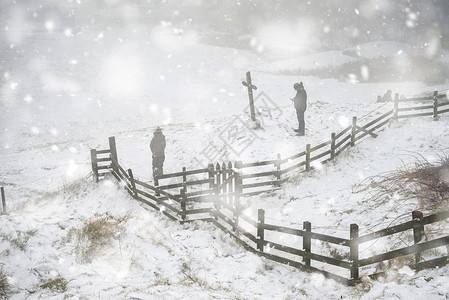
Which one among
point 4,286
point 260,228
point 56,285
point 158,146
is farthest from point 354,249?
point 158,146

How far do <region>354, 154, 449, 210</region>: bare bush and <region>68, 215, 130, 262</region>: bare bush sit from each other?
7038 millimetres

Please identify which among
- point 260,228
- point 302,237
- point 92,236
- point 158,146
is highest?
point 158,146

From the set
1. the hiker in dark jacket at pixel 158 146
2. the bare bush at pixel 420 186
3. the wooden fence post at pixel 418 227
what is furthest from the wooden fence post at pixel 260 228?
the hiker in dark jacket at pixel 158 146

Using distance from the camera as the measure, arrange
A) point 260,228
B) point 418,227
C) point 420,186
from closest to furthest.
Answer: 1. point 418,227
2. point 260,228
3. point 420,186

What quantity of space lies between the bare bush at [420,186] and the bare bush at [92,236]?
7.04 m

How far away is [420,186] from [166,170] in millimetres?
10449

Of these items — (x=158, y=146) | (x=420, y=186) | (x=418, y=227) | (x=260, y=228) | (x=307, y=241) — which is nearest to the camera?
(x=418, y=227)

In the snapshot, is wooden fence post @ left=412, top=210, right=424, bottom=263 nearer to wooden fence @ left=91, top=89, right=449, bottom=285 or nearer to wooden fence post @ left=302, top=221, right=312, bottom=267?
wooden fence @ left=91, top=89, right=449, bottom=285

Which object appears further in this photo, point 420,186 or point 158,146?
point 158,146

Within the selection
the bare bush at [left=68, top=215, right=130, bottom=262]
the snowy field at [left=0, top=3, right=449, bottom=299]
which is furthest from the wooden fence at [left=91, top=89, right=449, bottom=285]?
the bare bush at [left=68, top=215, right=130, bottom=262]

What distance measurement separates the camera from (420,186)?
7910 mm

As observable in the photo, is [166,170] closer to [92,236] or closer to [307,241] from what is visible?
[92,236]

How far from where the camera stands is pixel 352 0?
89750 mm

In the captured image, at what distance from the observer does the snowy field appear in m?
6.21
